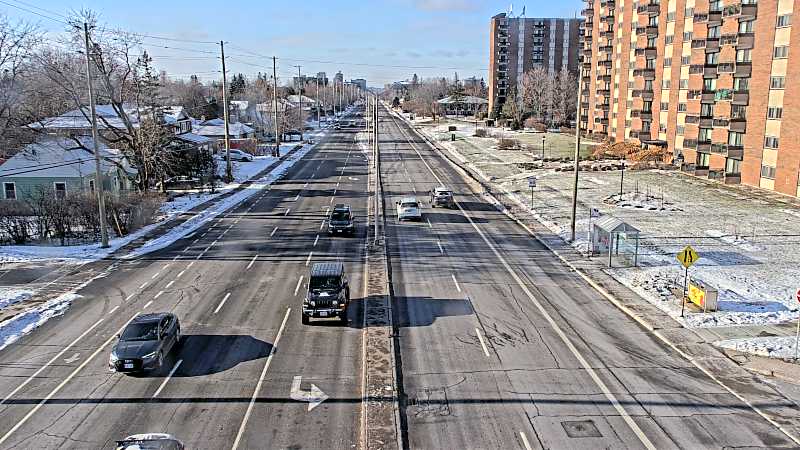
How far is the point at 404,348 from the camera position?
20.7 meters

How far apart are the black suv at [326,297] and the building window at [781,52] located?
149ft

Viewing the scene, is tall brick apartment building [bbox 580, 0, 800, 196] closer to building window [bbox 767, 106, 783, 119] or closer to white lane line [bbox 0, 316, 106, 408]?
building window [bbox 767, 106, 783, 119]

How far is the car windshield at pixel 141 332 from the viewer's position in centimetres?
1941

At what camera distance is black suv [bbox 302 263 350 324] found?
22594 mm

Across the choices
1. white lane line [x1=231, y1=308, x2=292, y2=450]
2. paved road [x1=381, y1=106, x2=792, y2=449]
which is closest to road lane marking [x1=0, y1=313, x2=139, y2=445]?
white lane line [x1=231, y1=308, x2=292, y2=450]

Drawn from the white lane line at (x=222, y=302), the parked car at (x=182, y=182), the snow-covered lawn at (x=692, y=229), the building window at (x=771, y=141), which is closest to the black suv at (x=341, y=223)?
the white lane line at (x=222, y=302)

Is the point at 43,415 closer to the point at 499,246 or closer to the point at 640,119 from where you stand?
the point at 499,246

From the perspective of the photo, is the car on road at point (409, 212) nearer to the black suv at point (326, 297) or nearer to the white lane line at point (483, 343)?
the black suv at point (326, 297)

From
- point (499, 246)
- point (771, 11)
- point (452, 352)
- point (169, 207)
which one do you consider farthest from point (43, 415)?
point (771, 11)

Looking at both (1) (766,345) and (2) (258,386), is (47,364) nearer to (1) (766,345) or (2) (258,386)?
(2) (258,386)

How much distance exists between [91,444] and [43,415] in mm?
2446

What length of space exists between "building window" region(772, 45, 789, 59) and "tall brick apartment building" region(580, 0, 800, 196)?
0.08 m

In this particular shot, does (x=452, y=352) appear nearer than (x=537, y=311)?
Yes

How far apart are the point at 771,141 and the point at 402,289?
1615 inches
